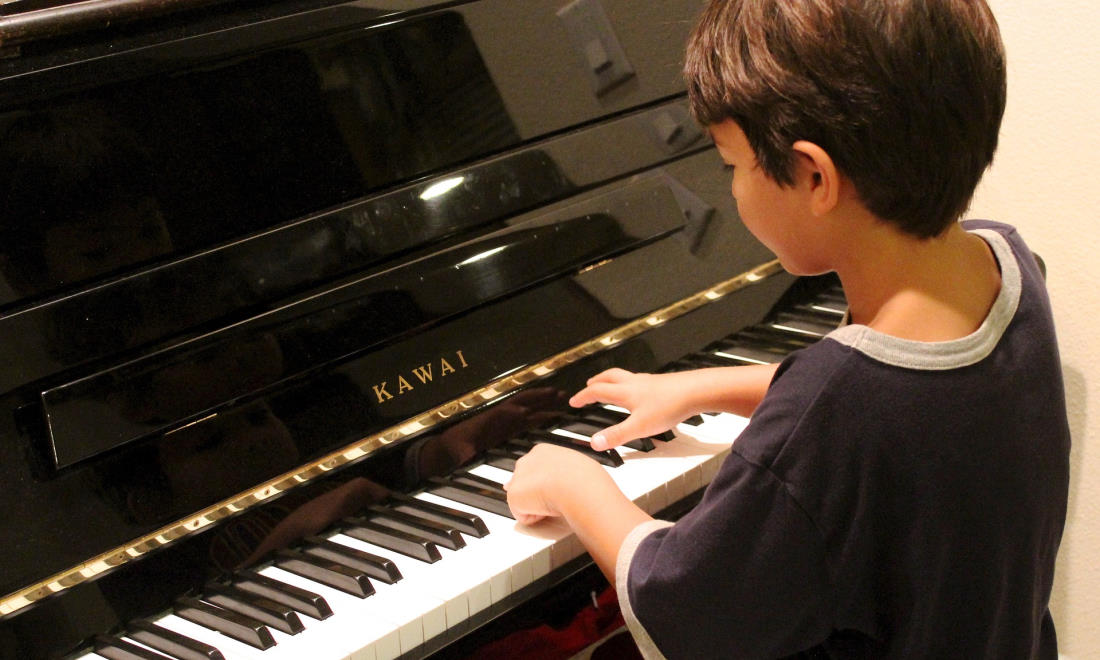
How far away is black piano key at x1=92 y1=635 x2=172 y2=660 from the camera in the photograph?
1073 millimetres

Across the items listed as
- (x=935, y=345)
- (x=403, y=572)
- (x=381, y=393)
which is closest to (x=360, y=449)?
(x=381, y=393)

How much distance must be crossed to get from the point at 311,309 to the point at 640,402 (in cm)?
39

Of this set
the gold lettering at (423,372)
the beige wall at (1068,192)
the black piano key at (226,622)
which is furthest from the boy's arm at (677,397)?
the beige wall at (1068,192)

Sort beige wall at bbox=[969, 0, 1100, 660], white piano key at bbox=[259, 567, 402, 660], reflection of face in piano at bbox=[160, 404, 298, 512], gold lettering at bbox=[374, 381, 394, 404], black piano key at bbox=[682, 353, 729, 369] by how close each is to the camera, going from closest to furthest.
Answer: white piano key at bbox=[259, 567, 402, 660]
reflection of face in piano at bbox=[160, 404, 298, 512]
gold lettering at bbox=[374, 381, 394, 404]
black piano key at bbox=[682, 353, 729, 369]
beige wall at bbox=[969, 0, 1100, 660]

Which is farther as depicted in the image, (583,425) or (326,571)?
(583,425)

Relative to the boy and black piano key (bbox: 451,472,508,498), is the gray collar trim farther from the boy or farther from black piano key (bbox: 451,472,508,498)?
black piano key (bbox: 451,472,508,498)

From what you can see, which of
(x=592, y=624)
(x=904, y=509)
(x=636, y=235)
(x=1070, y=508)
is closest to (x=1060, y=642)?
(x=1070, y=508)

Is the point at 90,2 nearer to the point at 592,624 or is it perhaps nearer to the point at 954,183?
the point at 954,183

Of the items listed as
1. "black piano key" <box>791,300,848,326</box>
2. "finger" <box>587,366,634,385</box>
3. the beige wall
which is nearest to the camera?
"finger" <box>587,366,634,385</box>

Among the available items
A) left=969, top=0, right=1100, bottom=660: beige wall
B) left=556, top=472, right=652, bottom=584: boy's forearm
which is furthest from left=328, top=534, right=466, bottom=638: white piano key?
left=969, top=0, right=1100, bottom=660: beige wall

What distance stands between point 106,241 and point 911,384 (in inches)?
30.5

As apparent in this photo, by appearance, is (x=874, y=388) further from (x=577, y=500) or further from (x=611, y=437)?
(x=611, y=437)

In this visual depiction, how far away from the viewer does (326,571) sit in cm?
115

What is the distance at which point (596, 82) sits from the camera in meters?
1.51
